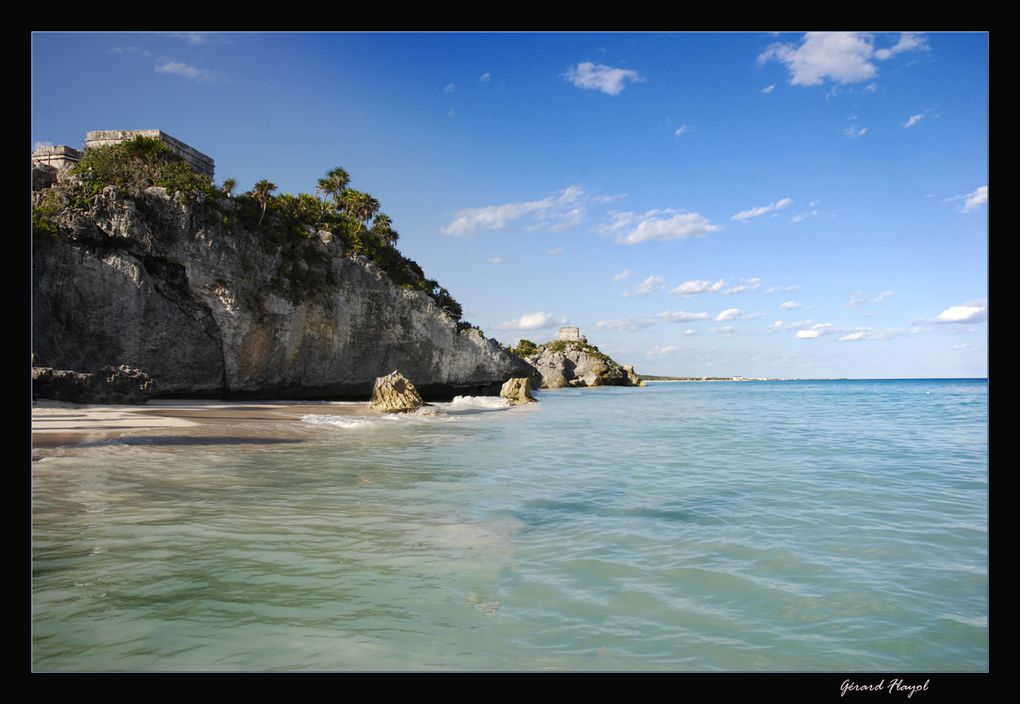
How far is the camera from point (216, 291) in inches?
1101

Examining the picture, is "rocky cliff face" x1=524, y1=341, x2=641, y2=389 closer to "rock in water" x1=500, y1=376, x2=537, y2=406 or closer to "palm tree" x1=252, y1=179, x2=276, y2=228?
"rock in water" x1=500, y1=376, x2=537, y2=406

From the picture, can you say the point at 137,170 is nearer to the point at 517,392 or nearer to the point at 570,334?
the point at 517,392

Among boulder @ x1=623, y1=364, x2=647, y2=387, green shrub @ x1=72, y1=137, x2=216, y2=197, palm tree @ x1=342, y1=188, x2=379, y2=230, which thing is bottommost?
boulder @ x1=623, y1=364, x2=647, y2=387

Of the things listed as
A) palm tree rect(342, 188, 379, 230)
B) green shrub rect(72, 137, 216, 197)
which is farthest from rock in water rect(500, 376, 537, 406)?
green shrub rect(72, 137, 216, 197)

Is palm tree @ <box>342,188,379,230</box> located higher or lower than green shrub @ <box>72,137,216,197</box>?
higher

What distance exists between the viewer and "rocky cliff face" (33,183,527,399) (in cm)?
2425

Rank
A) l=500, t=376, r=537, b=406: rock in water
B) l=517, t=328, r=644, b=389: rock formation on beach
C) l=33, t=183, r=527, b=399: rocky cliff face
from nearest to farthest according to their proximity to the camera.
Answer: l=33, t=183, r=527, b=399: rocky cliff face < l=500, t=376, r=537, b=406: rock in water < l=517, t=328, r=644, b=389: rock formation on beach

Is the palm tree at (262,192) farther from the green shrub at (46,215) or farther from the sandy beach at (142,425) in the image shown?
the sandy beach at (142,425)

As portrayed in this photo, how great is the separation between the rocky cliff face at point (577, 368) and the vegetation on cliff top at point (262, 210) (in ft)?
118

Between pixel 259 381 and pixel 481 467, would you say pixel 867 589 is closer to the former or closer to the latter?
pixel 481 467

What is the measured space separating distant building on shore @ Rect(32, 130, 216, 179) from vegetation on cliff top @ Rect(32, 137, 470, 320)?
2.21 ft

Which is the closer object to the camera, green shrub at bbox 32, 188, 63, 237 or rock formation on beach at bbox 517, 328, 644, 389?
green shrub at bbox 32, 188, 63, 237
